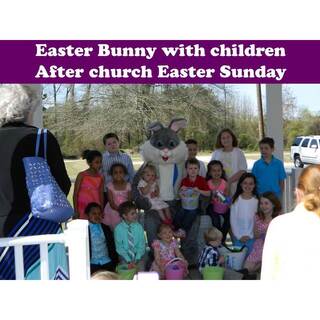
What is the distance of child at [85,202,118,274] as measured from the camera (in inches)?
231

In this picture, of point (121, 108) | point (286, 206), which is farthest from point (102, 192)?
point (121, 108)

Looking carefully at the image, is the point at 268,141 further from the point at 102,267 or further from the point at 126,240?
the point at 102,267

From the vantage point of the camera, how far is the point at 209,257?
596cm

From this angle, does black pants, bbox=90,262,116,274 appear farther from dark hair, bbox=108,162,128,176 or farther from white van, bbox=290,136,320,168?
white van, bbox=290,136,320,168

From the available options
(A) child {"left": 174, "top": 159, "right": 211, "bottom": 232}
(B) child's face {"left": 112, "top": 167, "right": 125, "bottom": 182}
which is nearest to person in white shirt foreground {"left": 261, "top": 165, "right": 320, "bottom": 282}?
(A) child {"left": 174, "top": 159, "right": 211, "bottom": 232}

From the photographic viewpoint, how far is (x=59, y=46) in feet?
17.4

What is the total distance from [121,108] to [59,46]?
8.43 m

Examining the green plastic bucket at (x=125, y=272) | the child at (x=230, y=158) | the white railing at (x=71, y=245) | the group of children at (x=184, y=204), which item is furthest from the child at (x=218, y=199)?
the white railing at (x=71, y=245)

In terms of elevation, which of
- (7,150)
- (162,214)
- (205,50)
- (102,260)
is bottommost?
(102,260)

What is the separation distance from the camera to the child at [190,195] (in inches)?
250

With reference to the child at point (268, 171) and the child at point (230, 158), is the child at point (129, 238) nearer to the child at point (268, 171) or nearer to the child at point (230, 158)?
the child at point (230, 158)

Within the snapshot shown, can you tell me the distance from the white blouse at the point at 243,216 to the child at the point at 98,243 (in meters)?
1.19

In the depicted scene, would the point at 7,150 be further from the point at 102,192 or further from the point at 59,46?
the point at 102,192

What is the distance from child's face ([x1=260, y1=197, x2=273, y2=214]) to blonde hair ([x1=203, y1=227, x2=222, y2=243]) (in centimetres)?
46
